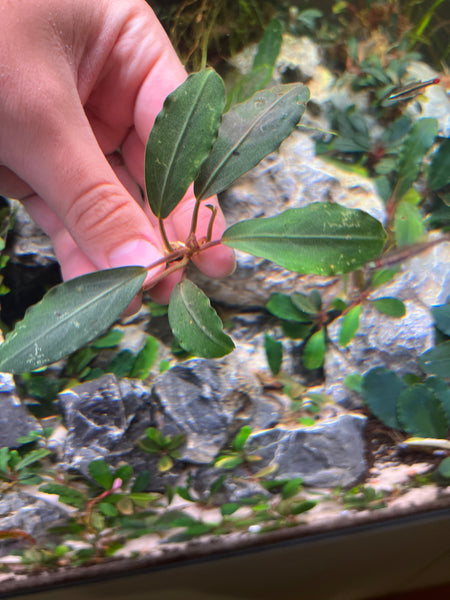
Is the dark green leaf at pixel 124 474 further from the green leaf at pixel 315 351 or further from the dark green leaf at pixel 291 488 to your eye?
the green leaf at pixel 315 351

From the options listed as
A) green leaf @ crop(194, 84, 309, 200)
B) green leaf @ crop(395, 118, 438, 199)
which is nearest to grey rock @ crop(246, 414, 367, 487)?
green leaf @ crop(194, 84, 309, 200)

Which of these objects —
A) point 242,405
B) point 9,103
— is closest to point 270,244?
point 242,405

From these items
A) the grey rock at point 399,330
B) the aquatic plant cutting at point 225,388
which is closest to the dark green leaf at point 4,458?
Result: the aquatic plant cutting at point 225,388

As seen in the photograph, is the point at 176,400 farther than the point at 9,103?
Yes

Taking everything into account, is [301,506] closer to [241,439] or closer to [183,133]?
[241,439]

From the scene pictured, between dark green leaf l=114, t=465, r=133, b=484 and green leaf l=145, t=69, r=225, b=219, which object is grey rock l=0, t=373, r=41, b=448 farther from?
green leaf l=145, t=69, r=225, b=219

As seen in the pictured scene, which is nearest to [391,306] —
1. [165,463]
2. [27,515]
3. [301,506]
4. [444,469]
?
[444,469]

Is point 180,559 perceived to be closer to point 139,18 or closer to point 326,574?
point 326,574
